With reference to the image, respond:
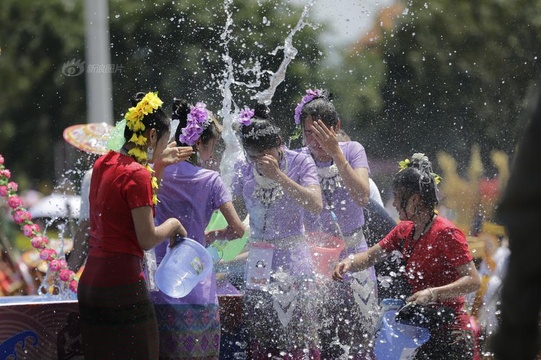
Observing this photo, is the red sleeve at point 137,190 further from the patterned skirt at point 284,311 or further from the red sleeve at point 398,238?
the red sleeve at point 398,238

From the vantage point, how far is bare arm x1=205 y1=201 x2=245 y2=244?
194 inches

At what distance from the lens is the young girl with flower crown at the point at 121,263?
14.1 feet

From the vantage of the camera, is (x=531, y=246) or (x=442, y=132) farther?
(x=442, y=132)

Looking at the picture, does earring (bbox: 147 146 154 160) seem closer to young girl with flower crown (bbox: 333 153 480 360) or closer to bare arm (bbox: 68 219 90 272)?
young girl with flower crown (bbox: 333 153 480 360)

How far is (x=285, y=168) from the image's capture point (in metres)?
5.37

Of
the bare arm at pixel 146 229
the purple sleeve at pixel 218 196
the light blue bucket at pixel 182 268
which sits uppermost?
the purple sleeve at pixel 218 196

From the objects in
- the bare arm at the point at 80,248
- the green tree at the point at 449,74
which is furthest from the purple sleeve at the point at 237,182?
the green tree at the point at 449,74

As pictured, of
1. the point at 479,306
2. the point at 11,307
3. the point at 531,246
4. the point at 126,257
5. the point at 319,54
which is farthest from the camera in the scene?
the point at 319,54

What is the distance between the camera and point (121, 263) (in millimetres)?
4359

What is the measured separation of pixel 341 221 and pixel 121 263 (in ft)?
5.19

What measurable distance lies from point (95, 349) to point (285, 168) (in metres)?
1.52

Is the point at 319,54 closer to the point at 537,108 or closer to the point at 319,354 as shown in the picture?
the point at 319,354

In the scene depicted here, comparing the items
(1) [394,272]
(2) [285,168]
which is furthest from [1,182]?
(1) [394,272]

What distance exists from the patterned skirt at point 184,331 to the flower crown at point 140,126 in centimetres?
57
